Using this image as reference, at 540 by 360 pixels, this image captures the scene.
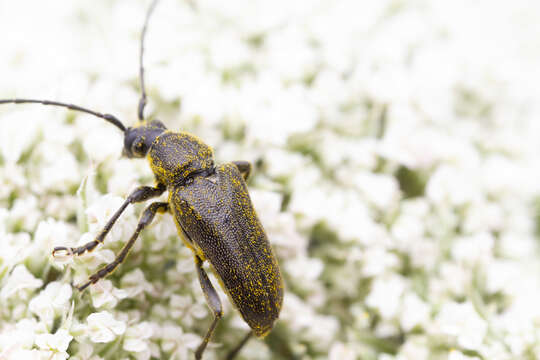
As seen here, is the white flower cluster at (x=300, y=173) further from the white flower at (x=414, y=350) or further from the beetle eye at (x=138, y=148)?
the beetle eye at (x=138, y=148)

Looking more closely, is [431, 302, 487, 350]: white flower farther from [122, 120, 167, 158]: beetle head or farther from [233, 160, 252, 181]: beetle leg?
[122, 120, 167, 158]: beetle head

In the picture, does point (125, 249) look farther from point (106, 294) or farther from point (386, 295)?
point (386, 295)

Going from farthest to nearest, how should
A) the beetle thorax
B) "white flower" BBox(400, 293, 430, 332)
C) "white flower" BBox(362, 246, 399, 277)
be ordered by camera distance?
1. "white flower" BBox(362, 246, 399, 277)
2. "white flower" BBox(400, 293, 430, 332)
3. the beetle thorax

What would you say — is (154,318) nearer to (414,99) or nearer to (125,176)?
(125,176)

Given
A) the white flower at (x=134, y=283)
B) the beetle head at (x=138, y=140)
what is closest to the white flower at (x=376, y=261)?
the white flower at (x=134, y=283)

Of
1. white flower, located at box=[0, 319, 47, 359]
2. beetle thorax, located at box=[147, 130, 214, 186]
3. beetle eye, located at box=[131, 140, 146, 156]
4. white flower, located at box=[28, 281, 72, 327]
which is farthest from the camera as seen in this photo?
beetle eye, located at box=[131, 140, 146, 156]

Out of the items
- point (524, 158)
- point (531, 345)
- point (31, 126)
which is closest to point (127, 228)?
point (31, 126)

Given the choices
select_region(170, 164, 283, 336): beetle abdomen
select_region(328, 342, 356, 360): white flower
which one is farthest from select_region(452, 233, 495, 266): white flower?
select_region(170, 164, 283, 336): beetle abdomen
